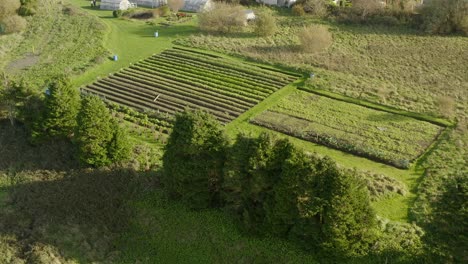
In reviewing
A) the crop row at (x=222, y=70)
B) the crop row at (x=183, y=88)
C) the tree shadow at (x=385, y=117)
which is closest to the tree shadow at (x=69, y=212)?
the crop row at (x=183, y=88)

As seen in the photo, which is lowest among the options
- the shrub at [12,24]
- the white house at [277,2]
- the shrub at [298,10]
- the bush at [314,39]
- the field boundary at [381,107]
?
the field boundary at [381,107]

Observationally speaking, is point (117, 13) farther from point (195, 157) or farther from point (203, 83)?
point (195, 157)

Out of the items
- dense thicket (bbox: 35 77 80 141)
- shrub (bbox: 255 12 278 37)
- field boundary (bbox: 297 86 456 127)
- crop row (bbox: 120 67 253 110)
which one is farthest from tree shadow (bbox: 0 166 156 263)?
shrub (bbox: 255 12 278 37)

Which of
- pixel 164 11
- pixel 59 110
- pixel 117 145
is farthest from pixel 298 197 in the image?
pixel 164 11

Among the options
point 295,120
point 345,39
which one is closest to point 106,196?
point 295,120

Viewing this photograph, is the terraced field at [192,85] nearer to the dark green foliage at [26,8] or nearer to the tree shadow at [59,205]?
the tree shadow at [59,205]

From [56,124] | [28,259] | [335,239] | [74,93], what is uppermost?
[74,93]

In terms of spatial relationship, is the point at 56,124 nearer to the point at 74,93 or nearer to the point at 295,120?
the point at 74,93
